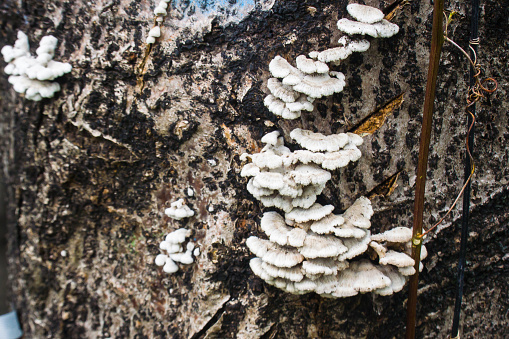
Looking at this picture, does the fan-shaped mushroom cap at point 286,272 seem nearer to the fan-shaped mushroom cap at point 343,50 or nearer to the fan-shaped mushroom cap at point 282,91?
the fan-shaped mushroom cap at point 282,91

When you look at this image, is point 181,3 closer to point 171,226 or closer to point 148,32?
point 148,32

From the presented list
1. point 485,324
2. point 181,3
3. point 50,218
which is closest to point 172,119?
point 181,3

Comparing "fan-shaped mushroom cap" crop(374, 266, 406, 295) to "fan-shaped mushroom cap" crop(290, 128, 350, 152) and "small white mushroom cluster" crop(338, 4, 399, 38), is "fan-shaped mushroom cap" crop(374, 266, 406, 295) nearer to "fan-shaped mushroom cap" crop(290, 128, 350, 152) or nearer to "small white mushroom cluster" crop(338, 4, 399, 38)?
"fan-shaped mushroom cap" crop(290, 128, 350, 152)

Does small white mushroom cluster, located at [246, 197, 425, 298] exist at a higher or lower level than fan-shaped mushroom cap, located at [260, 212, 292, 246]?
lower

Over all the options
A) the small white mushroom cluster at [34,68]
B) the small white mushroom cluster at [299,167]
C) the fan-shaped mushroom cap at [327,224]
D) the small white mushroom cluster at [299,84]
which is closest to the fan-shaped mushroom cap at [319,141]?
the small white mushroom cluster at [299,167]

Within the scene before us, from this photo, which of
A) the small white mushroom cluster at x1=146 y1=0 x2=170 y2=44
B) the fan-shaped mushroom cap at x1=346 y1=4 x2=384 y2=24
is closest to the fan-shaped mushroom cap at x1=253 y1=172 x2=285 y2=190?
the fan-shaped mushroom cap at x1=346 y1=4 x2=384 y2=24

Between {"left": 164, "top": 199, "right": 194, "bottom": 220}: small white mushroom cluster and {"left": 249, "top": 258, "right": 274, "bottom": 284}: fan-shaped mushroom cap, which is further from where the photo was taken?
{"left": 164, "top": 199, "right": 194, "bottom": 220}: small white mushroom cluster

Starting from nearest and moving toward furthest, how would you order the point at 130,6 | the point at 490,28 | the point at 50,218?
the point at 490,28, the point at 130,6, the point at 50,218
